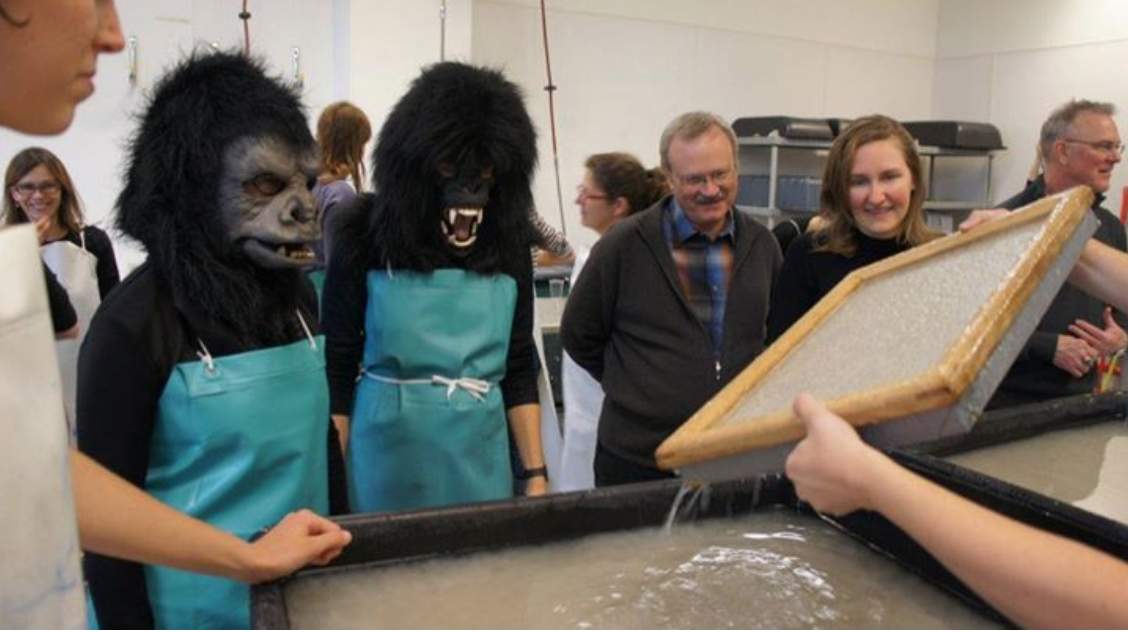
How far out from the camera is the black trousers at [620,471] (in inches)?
85.7

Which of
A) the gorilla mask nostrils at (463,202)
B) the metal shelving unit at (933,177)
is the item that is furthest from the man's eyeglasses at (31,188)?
the metal shelving unit at (933,177)

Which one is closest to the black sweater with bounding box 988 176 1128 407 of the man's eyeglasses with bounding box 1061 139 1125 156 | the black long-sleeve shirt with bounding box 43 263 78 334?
the man's eyeglasses with bounding box 1061 139 1125 156

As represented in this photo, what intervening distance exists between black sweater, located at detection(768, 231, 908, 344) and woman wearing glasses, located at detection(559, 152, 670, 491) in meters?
0.81

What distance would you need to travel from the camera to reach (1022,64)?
6.93 metres

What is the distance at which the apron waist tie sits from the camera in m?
1.95

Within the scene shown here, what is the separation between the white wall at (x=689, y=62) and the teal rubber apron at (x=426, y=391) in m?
3.65

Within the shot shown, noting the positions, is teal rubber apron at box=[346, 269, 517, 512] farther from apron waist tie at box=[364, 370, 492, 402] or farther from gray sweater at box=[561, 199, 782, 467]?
gray sweater at box=[561, 199, 782, 467]

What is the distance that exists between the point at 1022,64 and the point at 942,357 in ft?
23.1

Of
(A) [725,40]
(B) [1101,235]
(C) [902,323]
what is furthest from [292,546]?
(A) [725,40]

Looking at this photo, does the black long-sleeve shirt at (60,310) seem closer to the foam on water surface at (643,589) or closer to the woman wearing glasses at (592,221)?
the woman wearing glasses at (592,221)

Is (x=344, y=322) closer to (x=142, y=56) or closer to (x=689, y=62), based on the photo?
(x=142, y=56)

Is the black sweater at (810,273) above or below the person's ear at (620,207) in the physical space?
below

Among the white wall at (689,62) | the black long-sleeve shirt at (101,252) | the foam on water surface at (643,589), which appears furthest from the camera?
the white wall at (689,62)

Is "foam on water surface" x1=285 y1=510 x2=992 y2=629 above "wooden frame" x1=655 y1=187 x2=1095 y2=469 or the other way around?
the other way around
